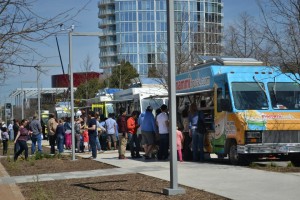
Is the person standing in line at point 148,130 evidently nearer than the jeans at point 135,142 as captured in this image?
Yes

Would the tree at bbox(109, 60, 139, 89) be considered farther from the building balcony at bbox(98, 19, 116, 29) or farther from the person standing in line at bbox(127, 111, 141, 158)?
the building balcony at bbox(98, 19, 116, 29)

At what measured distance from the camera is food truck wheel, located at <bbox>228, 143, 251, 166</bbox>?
1518 cm

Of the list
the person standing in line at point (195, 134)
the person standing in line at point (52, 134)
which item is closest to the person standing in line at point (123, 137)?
the person standing in line at point (195, 134)

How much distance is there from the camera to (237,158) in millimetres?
15234

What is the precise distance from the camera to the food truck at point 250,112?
14.9 meters

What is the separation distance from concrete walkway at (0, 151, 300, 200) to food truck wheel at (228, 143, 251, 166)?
0.39 metres

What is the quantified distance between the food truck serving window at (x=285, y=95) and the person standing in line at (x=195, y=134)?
2419 millimetres

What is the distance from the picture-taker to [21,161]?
20.3 meters

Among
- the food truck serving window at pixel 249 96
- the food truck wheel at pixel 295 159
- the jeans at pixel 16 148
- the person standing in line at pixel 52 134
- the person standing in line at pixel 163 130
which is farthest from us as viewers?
the person standing in line at pixel 52 134

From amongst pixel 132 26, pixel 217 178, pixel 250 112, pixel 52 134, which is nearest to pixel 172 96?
pixel 217 178

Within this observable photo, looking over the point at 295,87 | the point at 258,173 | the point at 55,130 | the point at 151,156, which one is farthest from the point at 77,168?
the point at 55,130

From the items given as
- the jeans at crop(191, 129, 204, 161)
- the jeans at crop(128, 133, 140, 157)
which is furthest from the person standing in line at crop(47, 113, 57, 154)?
the jeans at crop(191, 129, 204, 161)

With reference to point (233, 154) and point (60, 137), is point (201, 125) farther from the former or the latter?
point (60, 137)

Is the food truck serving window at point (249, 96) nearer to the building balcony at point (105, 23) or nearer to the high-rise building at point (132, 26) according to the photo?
the high-rise building at point (132, 26)
